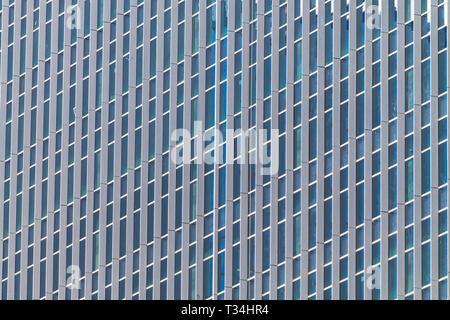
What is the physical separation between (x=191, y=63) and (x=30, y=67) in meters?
11.5

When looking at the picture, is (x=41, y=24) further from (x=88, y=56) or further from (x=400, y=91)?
(x=400, y=91)

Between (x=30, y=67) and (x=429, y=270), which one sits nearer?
(x=429, y=270)

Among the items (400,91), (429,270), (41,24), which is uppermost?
(41,24)

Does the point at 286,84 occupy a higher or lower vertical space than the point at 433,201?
higher

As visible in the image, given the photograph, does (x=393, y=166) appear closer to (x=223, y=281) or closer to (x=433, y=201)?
(x=433, y=201)

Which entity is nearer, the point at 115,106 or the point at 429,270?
the point at 429,270

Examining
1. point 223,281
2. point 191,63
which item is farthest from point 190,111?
point 223,281

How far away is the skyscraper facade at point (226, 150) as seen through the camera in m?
127

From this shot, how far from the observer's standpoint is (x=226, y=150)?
13062cm

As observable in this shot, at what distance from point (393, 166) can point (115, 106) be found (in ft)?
62.7

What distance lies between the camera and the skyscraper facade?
127000mm

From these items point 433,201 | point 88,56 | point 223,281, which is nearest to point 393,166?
point 433,201

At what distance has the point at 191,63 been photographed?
13238cm

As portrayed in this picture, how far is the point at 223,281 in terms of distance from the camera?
129 m
